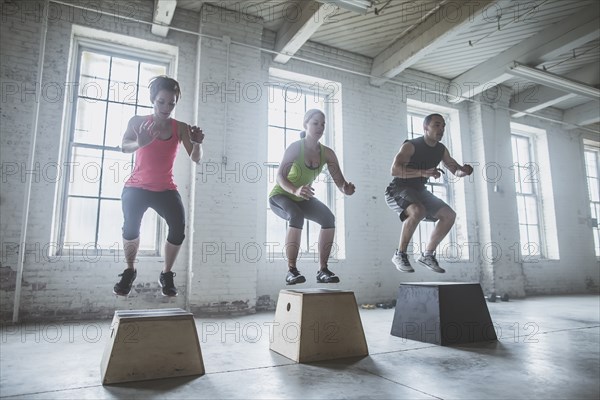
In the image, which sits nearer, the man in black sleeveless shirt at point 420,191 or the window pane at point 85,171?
the man in black sleeveless shirt at point 420,191

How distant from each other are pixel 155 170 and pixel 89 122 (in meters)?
3.63

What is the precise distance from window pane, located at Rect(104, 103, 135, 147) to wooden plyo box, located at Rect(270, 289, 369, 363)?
3.72 meters

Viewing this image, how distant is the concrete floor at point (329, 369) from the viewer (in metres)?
2.63

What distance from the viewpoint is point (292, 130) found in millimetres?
7199

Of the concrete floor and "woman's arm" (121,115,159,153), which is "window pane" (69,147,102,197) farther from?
"woman's arm" (121,115,159,153)

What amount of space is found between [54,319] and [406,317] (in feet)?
14.2

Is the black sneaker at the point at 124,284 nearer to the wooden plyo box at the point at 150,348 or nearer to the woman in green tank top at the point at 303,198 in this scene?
the wooden plyo box at the point at 150,348

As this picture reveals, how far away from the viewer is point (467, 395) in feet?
8.57

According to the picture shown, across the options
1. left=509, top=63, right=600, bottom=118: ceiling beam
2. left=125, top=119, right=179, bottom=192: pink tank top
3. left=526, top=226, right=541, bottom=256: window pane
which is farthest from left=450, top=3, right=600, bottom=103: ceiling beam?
left=125, top=119, right=179, bottom=192: pink tank top

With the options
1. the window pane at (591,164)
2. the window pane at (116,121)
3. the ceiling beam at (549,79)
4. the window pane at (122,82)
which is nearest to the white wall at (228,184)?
the window pane at (122,82)

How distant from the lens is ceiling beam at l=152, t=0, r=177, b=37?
18.2ft

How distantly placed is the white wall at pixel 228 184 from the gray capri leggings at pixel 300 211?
2.44 metres

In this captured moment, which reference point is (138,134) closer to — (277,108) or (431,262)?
(431,262)

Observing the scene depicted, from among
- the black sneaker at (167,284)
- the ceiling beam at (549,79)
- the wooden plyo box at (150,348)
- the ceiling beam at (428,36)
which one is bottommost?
the wooden plyo box at (150,348)
